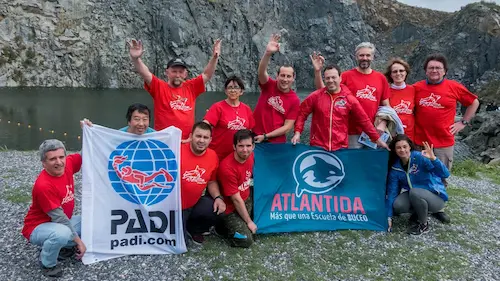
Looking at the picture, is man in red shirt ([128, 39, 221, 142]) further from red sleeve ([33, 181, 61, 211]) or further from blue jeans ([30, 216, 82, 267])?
blue jeans ([30, 216, 82, 267])

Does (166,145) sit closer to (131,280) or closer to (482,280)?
(131,280)

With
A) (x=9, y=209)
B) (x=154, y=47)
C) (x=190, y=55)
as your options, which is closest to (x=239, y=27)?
(x=190, y=55)

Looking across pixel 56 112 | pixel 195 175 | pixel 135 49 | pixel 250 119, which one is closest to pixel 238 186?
pixel 195 175

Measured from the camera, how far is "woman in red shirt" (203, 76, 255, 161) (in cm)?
707

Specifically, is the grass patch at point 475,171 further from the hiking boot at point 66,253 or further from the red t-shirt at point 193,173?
the hiking boot at point 66,253

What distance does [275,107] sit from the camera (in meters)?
7.64

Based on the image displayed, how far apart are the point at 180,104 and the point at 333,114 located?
311cm

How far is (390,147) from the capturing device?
7.65 metres

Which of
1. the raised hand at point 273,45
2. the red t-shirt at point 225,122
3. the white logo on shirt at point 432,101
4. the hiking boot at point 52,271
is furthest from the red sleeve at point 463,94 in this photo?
the hiking boot at point 52,271

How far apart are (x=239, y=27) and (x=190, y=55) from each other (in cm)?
1642

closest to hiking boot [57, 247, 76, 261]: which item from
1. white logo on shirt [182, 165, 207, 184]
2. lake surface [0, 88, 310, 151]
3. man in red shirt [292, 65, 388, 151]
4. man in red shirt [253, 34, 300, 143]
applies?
white logo on shirt [182, 165, 207, 184]

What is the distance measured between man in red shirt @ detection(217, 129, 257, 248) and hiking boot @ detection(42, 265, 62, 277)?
282cm

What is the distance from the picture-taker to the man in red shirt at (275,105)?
7562 mm

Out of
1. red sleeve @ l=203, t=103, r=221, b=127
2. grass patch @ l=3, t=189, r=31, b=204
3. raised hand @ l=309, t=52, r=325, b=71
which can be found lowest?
grass patch @ l=3, t=189, r=31, b=204
